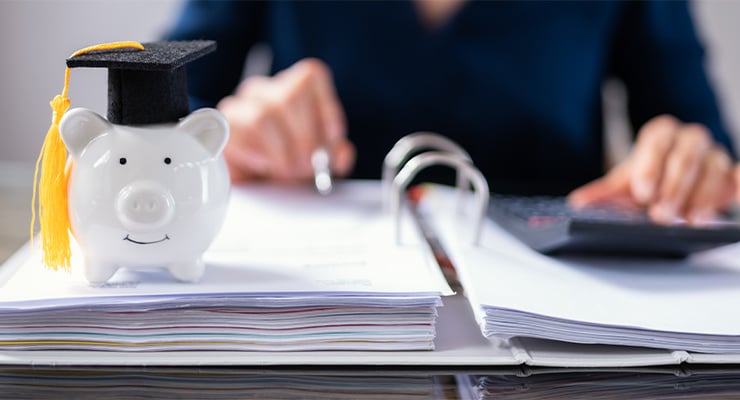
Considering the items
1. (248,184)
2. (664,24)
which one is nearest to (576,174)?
(664,24)

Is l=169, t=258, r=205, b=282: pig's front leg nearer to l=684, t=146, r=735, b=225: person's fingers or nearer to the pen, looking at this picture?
the pen

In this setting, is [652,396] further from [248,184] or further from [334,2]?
[334,2]

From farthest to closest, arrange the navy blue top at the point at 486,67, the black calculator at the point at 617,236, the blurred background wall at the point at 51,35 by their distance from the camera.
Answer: the blurred background wall at the point at 51,35 → the navy blue top at the point at 486,67 → the black calculator at the point at 617,236

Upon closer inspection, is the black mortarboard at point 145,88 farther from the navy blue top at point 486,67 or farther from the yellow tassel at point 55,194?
the navy blue top at point 486,67

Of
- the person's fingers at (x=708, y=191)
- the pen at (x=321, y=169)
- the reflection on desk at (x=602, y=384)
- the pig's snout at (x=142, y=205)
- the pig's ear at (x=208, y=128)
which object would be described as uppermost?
the pen at (x=321, y=169)

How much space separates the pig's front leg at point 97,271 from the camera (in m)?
0.43

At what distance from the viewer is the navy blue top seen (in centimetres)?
119

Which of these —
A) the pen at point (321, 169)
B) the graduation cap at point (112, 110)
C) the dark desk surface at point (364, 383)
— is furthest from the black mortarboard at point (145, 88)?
the pen at point (321, 169)

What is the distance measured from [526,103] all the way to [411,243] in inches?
28.2

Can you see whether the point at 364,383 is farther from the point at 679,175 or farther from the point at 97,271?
the point at 679,175

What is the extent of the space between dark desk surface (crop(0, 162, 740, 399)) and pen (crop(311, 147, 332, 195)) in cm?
46

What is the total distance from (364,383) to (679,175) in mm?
562

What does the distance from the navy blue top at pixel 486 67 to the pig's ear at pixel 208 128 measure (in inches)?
29.7

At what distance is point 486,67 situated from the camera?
1.20 m
